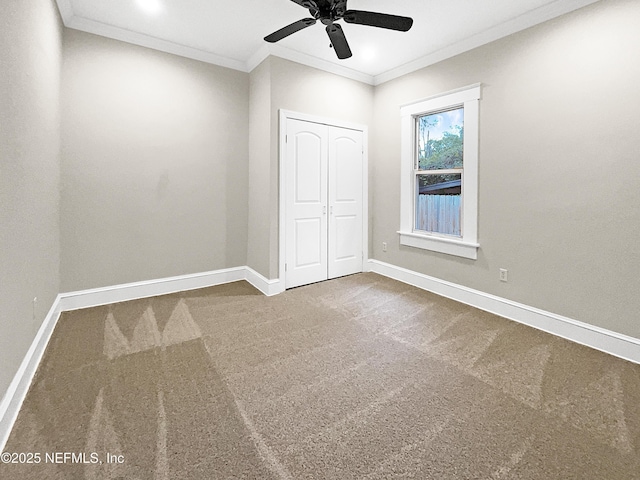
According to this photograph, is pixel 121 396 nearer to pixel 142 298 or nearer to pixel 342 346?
pixel 342 346

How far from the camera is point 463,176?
11.6 ft

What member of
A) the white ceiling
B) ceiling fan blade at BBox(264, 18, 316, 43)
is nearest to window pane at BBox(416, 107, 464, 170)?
the white ceiling

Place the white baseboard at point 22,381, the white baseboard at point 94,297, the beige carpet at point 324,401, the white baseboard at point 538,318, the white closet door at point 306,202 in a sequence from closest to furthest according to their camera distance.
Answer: the beige carpet at point 324,401 < the white baseboard at point 22,381 < the white baseboard at point 94,297 < the white baseboard at point 538,318 < the white closet door at point 306,202

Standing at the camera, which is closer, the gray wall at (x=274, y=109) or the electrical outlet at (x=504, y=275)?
the electrical outlet at (x=504, y=275)

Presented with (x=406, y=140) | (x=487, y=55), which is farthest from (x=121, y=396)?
(x=487, y=55)

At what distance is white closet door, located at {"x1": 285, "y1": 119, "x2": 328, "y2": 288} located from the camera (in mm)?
3934

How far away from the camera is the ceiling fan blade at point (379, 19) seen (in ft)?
7.84

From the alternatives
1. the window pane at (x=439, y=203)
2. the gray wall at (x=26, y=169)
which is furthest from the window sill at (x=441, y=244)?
the gray wall at (x=26, y=169)

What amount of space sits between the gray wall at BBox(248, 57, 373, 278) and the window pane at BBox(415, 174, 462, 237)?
4.62ft

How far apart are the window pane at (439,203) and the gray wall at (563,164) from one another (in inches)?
14.1

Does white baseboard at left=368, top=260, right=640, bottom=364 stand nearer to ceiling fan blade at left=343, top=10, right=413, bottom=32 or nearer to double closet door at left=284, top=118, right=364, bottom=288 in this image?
double closet door at left=284, top=118, right=364, bottom=288

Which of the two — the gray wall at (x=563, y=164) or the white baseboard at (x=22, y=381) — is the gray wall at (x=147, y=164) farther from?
the gray wall at (x=563, y=164)

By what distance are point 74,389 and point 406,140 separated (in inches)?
160

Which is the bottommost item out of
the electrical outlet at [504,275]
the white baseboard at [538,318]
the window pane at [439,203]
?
the white baseboard at [538,318]
